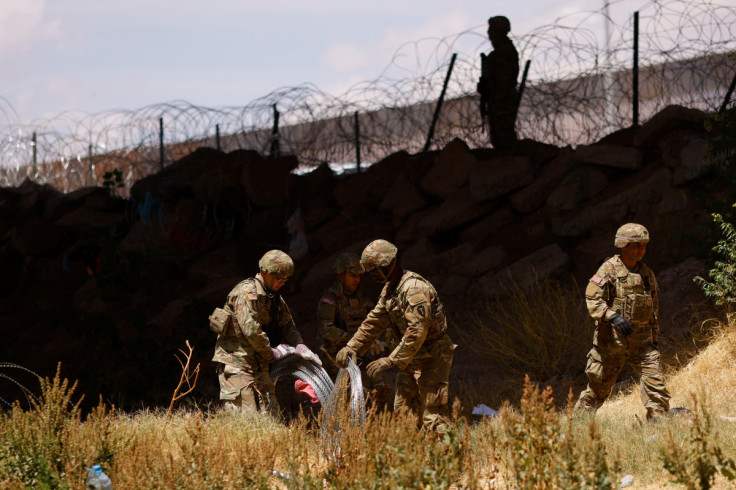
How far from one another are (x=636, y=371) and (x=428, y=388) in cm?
156

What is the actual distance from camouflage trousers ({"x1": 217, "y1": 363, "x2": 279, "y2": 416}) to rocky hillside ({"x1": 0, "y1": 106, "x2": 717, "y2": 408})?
3090 millimetres

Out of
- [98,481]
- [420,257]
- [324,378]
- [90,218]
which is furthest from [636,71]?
[98,481]

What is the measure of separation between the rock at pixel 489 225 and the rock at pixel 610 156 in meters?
1.11

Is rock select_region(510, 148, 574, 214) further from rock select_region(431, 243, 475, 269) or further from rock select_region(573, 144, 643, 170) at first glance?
rock select_region(431, 243, 475, 269)

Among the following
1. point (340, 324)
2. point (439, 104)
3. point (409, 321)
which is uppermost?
point (439, 104)

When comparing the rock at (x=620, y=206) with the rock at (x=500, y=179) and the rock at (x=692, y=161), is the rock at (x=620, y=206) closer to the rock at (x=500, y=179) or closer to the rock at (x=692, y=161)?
the rock at (x=692, y=161)

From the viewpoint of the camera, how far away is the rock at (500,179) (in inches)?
428

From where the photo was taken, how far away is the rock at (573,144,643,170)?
10.3m

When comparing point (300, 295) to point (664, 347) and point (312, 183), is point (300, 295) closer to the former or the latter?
point (312, 183)

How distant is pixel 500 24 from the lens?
1122 cm

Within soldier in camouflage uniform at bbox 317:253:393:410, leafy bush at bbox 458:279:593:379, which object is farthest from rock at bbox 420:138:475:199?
soldier in camouflage uniform at bbox 317:253:393:410

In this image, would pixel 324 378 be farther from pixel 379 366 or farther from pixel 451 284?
pixel 451 284

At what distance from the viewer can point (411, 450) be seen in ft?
14.3

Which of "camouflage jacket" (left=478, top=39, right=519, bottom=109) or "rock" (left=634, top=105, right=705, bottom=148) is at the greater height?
"camouflage jacket" (left=478, top=39, right=519, bottom=109)
